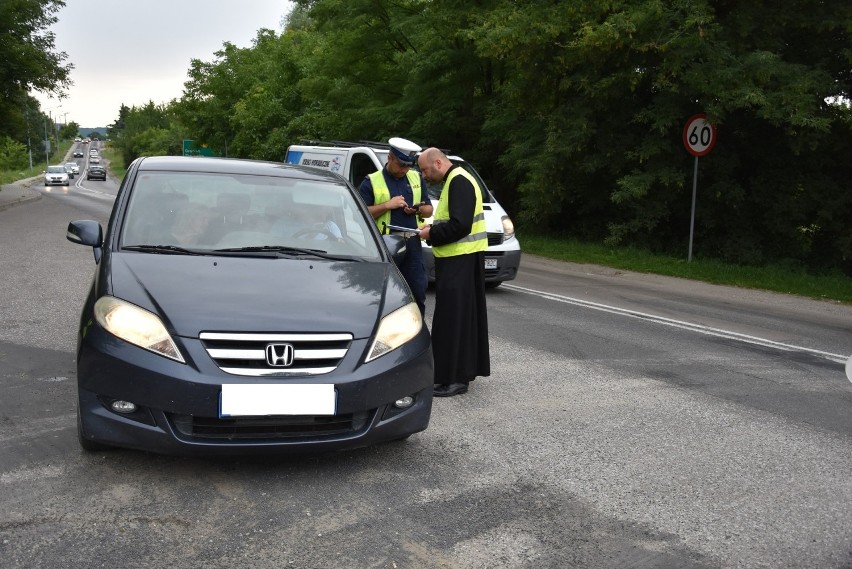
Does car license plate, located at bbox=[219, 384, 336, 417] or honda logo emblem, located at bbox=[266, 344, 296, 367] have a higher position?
honda logo emblem, located at bbox=[266, 344, 296, 367]

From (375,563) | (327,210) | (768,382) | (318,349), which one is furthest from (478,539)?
(768,382)

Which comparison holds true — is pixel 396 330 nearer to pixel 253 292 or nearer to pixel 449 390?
pixel 253 292

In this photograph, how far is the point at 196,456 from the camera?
412cm

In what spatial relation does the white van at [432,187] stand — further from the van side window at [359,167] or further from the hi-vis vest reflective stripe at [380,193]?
the hi-vis vest reflective stripe at [380,193]

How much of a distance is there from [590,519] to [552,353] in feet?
12.7

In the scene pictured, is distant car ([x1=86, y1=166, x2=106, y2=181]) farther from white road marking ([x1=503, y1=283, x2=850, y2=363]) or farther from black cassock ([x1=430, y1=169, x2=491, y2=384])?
black cassock ([x1=430, y1=169, x2=491, y2=384])

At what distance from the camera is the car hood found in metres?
4.18

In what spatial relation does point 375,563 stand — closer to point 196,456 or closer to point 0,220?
point 196,456

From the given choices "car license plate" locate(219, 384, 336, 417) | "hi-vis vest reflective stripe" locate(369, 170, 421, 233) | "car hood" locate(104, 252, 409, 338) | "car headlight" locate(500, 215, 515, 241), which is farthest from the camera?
"car headlight" locate(500, 215, 515, 241)

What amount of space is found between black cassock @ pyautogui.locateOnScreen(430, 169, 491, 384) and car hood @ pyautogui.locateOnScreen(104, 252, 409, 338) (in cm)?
103

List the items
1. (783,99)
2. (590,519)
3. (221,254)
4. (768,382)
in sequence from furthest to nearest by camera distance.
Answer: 1. (783,99)
2. (768,382)
3. (221,254)
4. (590,519)

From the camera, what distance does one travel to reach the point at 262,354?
13.4ft

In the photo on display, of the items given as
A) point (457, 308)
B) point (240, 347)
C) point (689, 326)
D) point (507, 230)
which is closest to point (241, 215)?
point (240, 347)

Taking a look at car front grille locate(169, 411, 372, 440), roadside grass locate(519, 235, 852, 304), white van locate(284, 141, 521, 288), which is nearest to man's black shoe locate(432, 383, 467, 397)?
car front grille locate(169, 411, 372, 440)
